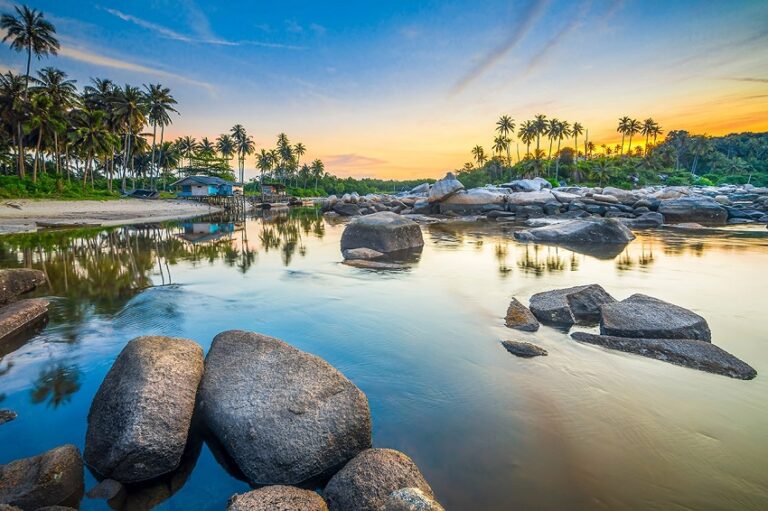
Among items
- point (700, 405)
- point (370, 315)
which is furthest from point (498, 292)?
point (700, 405)

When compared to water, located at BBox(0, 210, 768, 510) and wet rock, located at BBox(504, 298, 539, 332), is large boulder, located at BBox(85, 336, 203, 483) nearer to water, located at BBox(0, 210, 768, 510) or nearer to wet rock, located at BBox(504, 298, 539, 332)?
water, located at BBox(0, 210, 768, 510)

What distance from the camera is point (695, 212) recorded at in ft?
105

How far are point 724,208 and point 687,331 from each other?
116ft

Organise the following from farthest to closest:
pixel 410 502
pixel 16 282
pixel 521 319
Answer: pixel 16 282 < pixel 521 319 < pixel 410 502

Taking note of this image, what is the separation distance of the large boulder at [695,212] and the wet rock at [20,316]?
38.4 metres

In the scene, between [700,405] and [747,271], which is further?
[747,271]

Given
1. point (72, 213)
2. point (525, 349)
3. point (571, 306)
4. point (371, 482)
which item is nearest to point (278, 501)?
point (371, 482)

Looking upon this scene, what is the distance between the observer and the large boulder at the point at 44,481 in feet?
10.0

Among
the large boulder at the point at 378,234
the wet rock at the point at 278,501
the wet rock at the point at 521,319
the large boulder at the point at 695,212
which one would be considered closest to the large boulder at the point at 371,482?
the wet rock at the point at 278,501

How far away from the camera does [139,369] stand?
3.90m

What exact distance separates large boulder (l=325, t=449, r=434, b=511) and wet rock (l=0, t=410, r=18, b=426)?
154 inches

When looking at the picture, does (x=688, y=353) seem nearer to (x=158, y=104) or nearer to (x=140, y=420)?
(x=140, y=420)

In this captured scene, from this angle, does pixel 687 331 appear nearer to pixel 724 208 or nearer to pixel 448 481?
pixel 448 481

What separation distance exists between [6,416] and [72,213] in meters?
38.9
